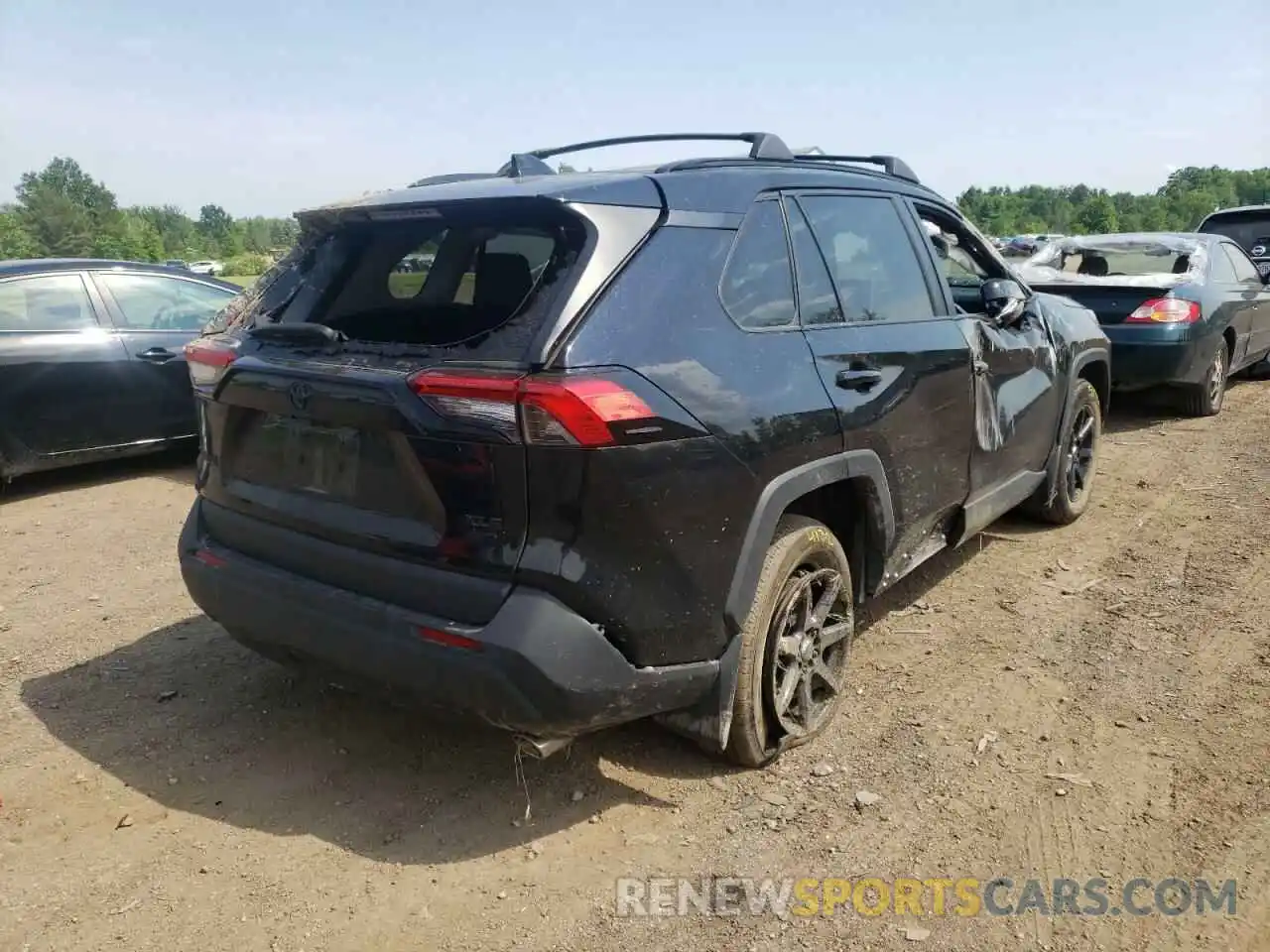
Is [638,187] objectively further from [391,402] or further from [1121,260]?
[1121,260]

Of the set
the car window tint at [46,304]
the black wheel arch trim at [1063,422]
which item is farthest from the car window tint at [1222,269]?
the car window tint at [46,304]

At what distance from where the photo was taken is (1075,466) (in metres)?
5.43

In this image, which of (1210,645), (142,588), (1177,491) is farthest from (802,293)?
(1177,491)

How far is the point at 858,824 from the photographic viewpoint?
2768 mm

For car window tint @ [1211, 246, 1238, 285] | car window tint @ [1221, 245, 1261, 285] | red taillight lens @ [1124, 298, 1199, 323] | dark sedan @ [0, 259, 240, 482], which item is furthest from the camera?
car window tint @ [1221, 245, 1261, 285]

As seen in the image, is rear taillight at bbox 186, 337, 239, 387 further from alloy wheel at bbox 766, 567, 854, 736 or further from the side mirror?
the side mirror

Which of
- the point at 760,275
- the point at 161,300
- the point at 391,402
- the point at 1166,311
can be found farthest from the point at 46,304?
the point at 1166,311

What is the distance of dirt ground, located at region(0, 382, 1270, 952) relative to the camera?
7.84ft

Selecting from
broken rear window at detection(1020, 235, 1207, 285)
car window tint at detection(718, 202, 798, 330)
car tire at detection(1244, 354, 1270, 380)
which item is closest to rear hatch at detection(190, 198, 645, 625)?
car window tint at detection(718, 202, 798, 330)

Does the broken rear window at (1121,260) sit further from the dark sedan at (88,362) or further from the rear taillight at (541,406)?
the dark sedan at (88,362)

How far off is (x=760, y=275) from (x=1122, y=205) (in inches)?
3444

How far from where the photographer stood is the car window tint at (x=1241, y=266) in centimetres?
862

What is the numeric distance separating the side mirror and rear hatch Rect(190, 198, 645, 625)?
2.35 metres

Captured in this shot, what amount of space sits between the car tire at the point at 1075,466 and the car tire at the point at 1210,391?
3.02 meters
